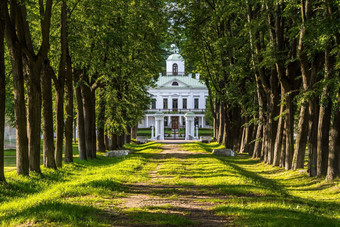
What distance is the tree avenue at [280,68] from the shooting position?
13352 millimetres

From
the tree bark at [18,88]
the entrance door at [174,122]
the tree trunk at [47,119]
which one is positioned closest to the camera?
the tree bark at [18,88]

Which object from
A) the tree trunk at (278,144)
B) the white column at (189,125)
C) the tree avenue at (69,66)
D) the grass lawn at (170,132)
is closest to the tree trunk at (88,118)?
the tree avenue at (69,66)

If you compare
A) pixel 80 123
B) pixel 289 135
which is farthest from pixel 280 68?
pixel 80 123

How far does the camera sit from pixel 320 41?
12992 millimetres

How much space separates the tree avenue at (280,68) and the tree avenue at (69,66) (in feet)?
12.1

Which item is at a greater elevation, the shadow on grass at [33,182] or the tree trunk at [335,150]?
the tree trunk at [335,150]

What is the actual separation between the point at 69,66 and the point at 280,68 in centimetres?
837

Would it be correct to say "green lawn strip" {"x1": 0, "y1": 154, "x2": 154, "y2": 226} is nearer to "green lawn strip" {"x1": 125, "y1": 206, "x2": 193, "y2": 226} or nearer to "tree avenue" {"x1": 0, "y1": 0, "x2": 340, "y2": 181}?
"green lawn strip" {"x1": 125, "y1": 206, "x2": 193, "y2": 226}

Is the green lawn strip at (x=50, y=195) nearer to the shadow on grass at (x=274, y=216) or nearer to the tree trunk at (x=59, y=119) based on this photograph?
the tree trunk at (x=59, y=119)

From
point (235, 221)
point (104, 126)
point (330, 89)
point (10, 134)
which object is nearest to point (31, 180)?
point (235, 221)

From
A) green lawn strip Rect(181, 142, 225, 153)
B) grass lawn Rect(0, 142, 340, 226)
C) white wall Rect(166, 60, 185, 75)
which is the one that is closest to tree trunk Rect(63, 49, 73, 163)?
grass lawn Rect(0, 142, 340, 226)

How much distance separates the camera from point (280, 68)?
59.3 feet

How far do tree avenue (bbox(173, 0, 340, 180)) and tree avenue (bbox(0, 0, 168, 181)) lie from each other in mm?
3685

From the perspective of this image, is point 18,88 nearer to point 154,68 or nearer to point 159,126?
point 154,68
